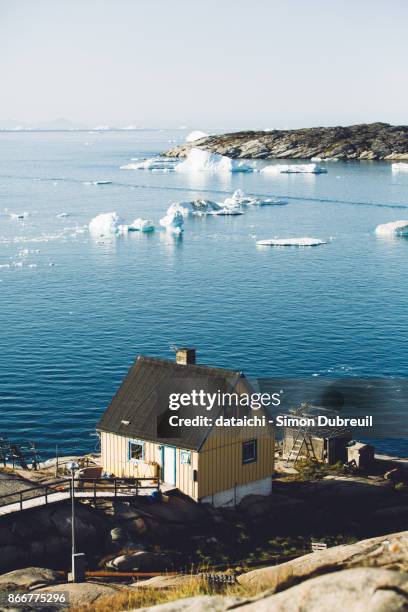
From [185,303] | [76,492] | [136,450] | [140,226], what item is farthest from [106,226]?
[76,492]

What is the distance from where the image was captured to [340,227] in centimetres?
12462

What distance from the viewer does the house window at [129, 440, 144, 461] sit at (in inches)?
1357

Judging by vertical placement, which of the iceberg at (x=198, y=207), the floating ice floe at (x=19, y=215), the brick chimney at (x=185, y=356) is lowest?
the brick chimney at (x=185, y=356)

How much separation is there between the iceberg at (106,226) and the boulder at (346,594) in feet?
333

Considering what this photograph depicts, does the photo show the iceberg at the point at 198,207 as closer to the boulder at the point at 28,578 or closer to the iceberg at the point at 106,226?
the iceberg at the point at 106,226

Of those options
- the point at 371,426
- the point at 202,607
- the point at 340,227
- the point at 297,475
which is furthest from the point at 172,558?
the point at 340,227

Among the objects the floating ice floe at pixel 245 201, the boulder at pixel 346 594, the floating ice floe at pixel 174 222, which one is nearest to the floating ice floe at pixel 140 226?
the floating ice floe at pixel 174 222

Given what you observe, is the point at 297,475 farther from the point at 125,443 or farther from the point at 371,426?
the point at 371,426

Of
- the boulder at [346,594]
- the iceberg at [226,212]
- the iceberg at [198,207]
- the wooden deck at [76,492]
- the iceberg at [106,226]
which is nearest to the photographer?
the boulder at [346,594]

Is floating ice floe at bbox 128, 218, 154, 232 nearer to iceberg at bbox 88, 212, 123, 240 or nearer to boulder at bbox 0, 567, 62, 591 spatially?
iceberg at bbox 88, 212, 123, 240

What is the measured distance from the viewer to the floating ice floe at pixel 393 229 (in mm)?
115750

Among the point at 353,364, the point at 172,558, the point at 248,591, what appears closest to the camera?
the point at 248,591

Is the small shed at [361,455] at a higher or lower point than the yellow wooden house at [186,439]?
lower

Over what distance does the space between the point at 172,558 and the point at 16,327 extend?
42485 millimetres
